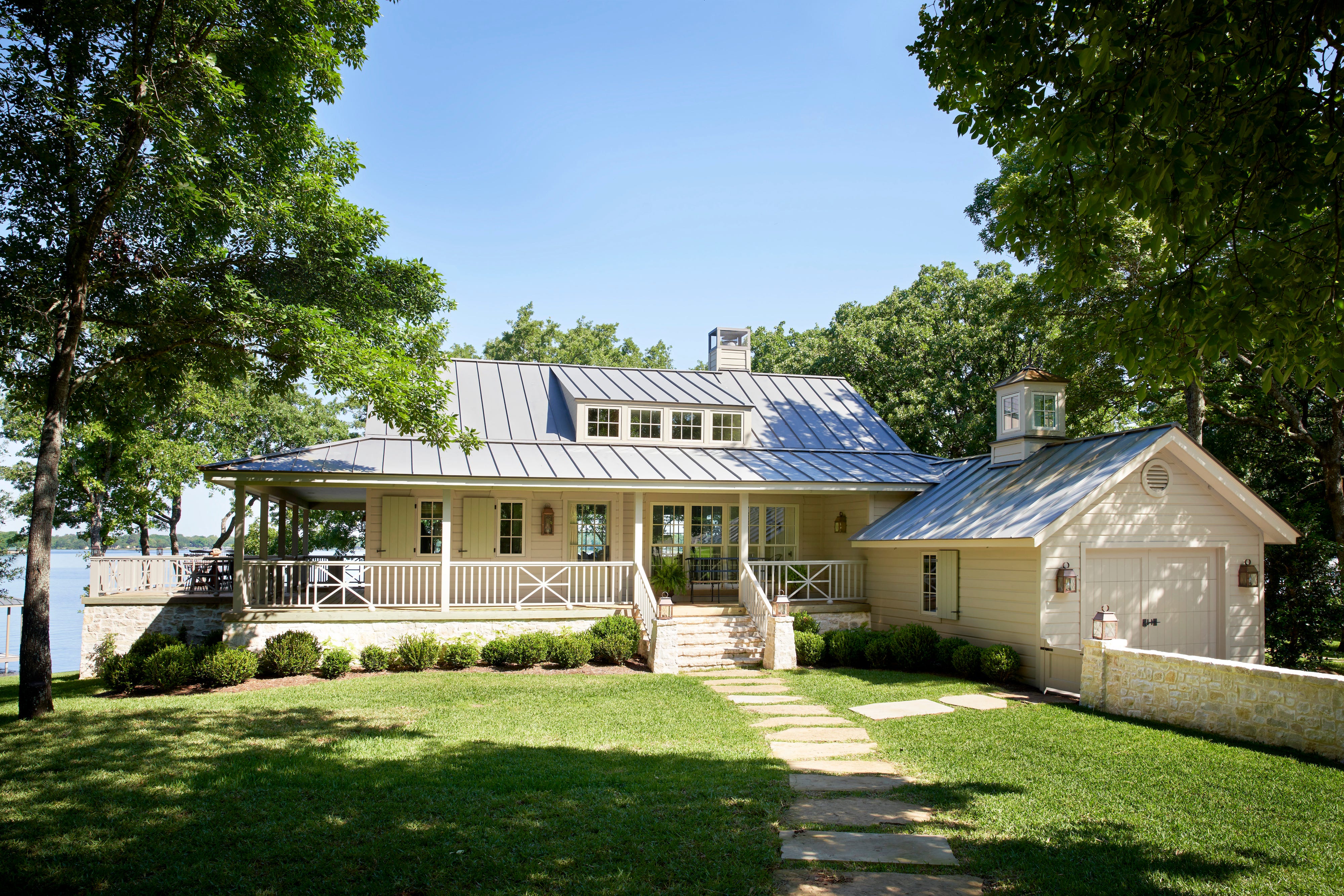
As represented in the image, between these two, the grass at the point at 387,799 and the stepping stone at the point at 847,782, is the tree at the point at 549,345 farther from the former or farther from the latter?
the stepping stone at the point at 847,782

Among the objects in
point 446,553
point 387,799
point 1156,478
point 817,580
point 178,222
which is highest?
point 178,222

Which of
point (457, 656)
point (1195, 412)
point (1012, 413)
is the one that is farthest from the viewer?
point (1195, 412)

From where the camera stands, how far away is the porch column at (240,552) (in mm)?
13633

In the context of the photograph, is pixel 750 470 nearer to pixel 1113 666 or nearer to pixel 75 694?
pixel 1113 666

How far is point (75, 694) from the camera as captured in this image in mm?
12180

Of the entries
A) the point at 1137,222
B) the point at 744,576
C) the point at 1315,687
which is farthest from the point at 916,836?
the point at 1137,222

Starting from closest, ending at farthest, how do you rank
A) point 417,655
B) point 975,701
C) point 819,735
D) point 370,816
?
point 370,816
point 819,735
point 975,701
point 417,655

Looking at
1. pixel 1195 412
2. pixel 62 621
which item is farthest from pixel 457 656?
pixel 62 621

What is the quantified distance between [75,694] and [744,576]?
36.2 feet

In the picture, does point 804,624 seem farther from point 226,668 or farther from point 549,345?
point 549,345

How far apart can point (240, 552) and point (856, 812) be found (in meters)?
11.7

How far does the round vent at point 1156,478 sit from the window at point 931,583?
12.1ft

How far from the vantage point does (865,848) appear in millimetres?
5508

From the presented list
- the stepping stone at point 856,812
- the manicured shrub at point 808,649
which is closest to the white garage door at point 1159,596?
the manicured shrub at point 808,649
